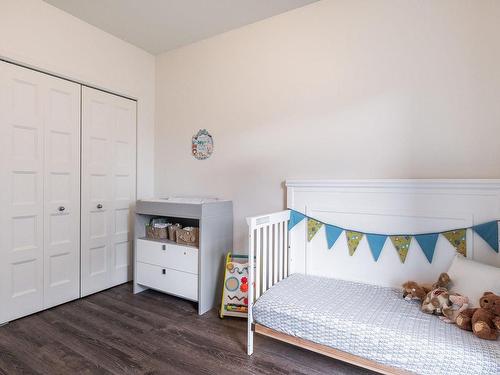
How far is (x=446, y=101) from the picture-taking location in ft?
6.01

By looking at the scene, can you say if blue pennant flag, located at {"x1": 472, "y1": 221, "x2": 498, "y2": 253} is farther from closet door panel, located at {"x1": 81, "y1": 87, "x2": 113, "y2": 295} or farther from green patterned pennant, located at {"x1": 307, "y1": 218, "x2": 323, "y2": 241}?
closet door panel, located at {"x1": 81, "y1": 87, "x2": 113, "y2": 295}

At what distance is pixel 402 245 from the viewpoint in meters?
1.91

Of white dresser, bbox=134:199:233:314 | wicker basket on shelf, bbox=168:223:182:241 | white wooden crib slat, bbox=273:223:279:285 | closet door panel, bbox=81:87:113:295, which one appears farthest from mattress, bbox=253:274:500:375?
closet door panel, bbox=81:87:113:295

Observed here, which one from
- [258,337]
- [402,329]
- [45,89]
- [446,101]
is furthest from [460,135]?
[45,89]

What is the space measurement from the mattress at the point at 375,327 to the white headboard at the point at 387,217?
0.17 metres

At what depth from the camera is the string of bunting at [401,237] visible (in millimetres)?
1683

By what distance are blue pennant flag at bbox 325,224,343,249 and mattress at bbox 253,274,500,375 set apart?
31 cm

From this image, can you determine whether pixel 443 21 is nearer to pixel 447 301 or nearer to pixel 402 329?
pixel 447 301

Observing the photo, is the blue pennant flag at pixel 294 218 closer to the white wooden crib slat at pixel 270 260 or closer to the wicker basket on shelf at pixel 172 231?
the white wooden crib slat at pixel 270 260

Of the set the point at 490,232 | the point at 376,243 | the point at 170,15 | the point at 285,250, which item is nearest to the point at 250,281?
the point at 285,250

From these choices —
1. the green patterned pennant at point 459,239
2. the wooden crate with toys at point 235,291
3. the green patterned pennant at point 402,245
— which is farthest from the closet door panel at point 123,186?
the green patterned pennant at point 459,239

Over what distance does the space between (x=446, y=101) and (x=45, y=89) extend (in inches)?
116

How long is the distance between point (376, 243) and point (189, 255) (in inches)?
56.6

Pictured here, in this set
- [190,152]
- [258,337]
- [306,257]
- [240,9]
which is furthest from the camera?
[190,152]
